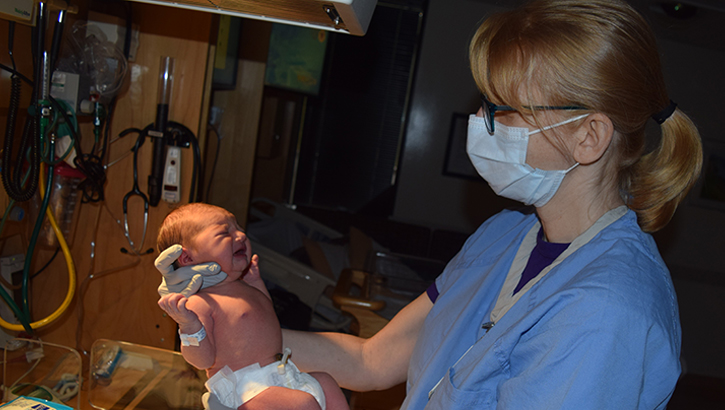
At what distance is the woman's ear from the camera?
997 mm

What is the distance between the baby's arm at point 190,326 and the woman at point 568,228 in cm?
48

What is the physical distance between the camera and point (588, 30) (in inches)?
37.4

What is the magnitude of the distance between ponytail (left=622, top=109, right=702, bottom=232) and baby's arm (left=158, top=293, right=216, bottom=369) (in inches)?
39.2

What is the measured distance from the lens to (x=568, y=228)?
1.11 m

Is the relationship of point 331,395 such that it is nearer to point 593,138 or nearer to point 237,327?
point 237,327

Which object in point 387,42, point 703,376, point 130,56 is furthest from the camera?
point 387,42

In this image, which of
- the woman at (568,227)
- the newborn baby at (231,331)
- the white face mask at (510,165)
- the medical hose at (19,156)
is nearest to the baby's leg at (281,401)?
the newborn baby at (231,331)

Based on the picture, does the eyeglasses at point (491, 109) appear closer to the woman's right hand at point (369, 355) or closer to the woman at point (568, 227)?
the woman at point (568, 227)

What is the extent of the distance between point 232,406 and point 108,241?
1.25 metres

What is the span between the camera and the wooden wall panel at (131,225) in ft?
6.57

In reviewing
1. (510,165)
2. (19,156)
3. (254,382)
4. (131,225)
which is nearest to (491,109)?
(510,165)

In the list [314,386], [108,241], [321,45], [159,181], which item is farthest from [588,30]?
[321,45]

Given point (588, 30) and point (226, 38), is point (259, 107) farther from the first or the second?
point (588, 30)

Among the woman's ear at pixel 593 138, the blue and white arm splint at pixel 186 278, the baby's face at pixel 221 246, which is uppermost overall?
the woman's ear at pixel 593 138
